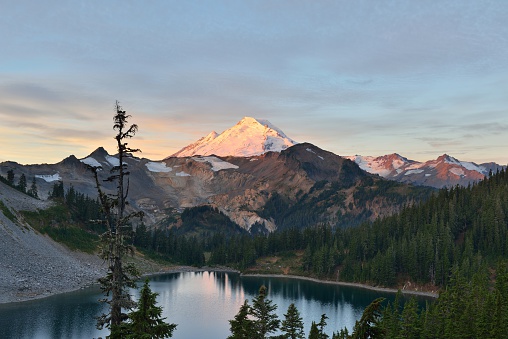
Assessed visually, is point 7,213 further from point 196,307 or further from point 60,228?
point 196,307

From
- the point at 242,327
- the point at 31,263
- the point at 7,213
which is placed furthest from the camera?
the point at 7,213

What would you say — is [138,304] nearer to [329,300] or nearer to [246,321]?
[246,321]

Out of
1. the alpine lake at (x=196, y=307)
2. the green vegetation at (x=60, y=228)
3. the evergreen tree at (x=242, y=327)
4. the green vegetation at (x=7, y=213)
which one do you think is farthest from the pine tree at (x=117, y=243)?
the green vegetation at (x=60, y=228)

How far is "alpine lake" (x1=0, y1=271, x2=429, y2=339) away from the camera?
99438 millimetres

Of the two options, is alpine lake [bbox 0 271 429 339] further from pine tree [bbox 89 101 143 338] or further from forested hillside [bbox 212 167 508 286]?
pine tree [bbox 89 101 143 338]

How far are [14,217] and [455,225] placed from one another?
159 m

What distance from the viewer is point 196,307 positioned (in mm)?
133875

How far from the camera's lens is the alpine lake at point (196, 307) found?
99.4 metres


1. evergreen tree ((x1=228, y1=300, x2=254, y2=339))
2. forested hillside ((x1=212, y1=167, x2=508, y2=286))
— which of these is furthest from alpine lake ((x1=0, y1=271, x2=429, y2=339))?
evergreen tree ((x1=228, y1=300, x2=254, y2=339))

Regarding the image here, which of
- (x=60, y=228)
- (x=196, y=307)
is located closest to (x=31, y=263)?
(x=60, y=228)

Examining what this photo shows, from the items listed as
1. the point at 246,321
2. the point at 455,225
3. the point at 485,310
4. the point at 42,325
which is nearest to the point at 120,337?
the point at 246,321

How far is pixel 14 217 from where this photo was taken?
163 meters

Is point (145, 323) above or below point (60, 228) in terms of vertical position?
below

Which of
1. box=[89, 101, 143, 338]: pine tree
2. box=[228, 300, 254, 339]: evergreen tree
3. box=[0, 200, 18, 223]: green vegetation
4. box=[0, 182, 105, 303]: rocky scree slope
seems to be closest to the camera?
box=[89, 101, 143, 338]: pine tree
